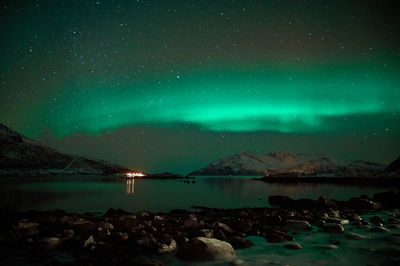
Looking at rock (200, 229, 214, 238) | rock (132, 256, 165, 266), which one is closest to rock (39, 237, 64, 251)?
rock (132, 256, 165, 266)

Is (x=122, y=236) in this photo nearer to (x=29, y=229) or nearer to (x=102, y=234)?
(x=102, y=234)

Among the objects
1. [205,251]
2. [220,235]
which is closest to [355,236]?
[220,235]

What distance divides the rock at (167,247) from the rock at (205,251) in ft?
2.01

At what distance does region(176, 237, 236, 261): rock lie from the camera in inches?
320

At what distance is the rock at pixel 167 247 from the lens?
889 cm

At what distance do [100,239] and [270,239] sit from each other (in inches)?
252

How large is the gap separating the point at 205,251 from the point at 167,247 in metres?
1.53

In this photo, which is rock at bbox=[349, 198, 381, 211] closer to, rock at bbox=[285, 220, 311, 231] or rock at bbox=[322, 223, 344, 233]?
rock at bbox=[322, 223, 344, 233]

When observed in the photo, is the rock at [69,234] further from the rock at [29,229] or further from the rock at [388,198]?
the rock at [388,198]

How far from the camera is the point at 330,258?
8492 mm

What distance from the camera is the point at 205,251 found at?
8.20m

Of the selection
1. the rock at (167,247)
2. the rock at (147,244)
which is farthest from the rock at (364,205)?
the rock at (147,244)

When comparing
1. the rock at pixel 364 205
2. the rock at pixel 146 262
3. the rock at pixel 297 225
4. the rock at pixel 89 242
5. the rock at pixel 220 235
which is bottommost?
the rock at pixel 364 205

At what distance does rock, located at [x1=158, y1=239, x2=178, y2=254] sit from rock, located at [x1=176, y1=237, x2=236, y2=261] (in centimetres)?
61
